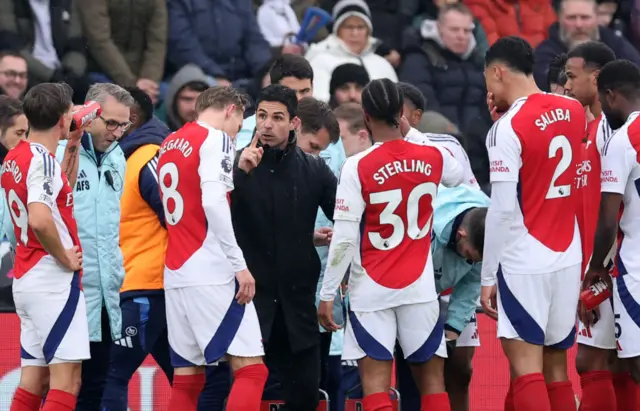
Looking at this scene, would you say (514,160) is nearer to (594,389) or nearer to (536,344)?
(536,344)

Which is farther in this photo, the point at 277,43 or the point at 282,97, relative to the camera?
the point at 277,43

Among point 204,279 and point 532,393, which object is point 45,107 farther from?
point 532,393

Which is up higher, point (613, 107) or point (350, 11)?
point (350, 11)

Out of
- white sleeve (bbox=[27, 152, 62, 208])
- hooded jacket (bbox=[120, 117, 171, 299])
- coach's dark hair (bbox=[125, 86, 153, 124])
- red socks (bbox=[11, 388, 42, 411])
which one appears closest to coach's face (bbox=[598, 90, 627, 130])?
hooded jacket (bbox=[120, 117, 171, 299])

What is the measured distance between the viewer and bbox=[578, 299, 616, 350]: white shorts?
926cm

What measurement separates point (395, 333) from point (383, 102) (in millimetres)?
1435

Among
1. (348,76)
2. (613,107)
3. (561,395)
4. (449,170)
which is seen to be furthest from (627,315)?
(348,76)

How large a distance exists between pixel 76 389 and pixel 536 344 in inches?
110

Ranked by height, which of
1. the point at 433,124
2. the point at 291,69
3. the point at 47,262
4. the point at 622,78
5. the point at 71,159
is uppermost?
the point at 291,69

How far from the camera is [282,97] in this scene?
916 cm

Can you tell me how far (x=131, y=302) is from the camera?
984 centimetres

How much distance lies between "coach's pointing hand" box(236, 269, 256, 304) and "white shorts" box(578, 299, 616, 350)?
231 cm

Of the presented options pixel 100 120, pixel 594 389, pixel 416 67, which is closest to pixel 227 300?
pixel 100 120

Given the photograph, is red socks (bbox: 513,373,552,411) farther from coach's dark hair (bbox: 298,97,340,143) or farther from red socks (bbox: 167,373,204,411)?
coach's dark hair (bbox: 298,97,340,143)
